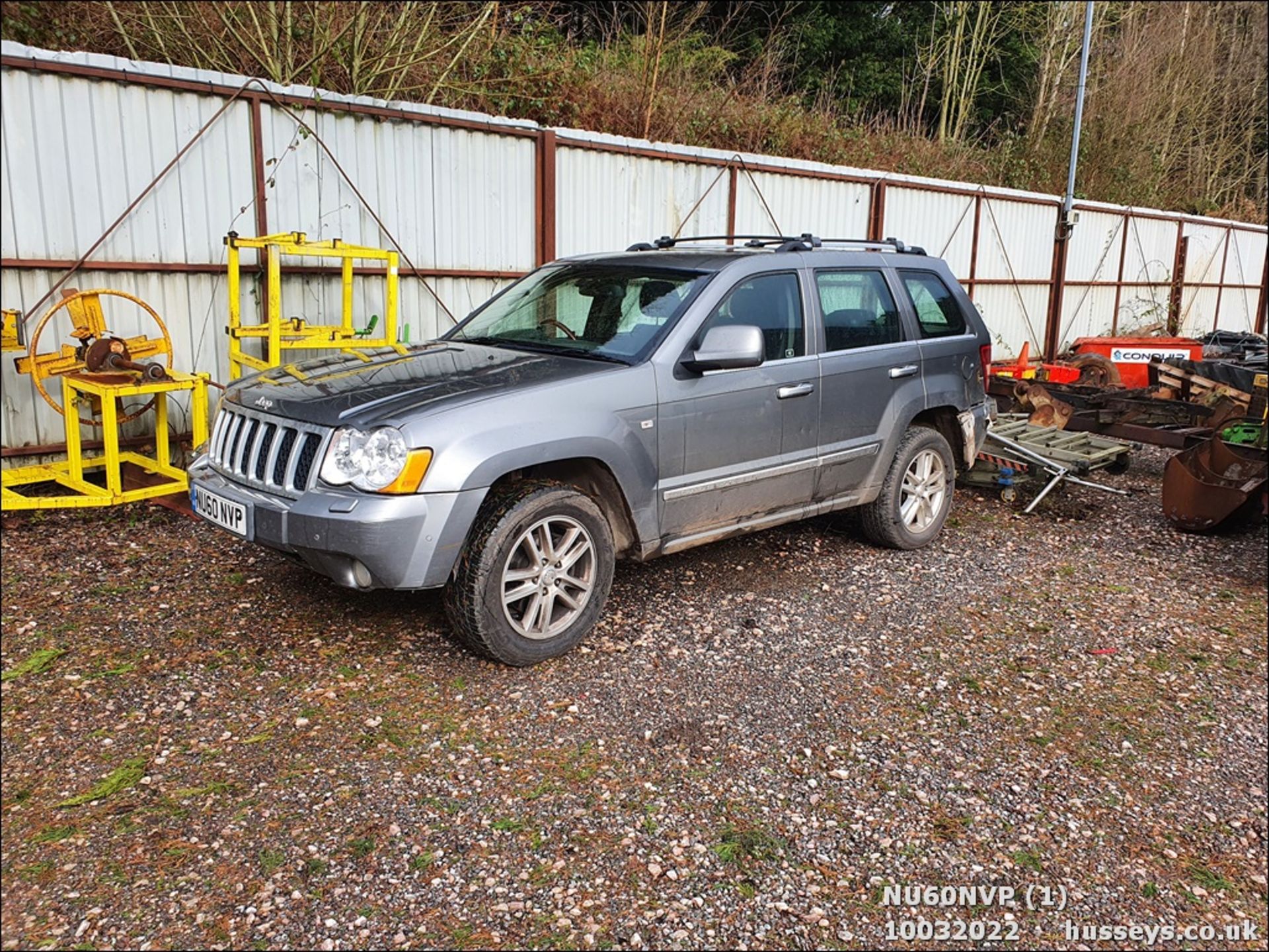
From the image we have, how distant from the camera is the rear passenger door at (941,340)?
5.92 m

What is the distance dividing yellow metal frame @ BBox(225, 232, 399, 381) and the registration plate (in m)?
2.19

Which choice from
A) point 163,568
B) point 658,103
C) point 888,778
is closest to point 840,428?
point 888,778

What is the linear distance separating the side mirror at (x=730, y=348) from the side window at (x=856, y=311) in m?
0.98

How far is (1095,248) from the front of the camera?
53.1 feet

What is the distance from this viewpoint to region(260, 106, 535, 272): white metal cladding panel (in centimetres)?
723

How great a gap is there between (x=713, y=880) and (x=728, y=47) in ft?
62.7

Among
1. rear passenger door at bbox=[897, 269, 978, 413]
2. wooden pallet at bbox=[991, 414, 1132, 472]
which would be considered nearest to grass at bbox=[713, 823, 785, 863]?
rear passenger door at bbox=[897, 269, 978, 413]

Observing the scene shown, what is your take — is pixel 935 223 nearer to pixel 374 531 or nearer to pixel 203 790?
pixel 374 531

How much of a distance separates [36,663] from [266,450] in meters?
1.34

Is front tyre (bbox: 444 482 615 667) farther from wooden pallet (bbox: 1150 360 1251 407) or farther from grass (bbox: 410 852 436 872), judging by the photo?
wooden pallet (bbox: 1150 360 1251 407)

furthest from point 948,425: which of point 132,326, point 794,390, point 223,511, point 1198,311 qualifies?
point 1198,311

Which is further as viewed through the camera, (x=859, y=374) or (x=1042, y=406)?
(x=1042, y=406)

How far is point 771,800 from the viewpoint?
334 centimetres

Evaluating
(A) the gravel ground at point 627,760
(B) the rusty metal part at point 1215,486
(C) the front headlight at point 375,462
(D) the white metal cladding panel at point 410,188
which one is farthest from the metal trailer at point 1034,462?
(C) the front headlight at point 375,462
